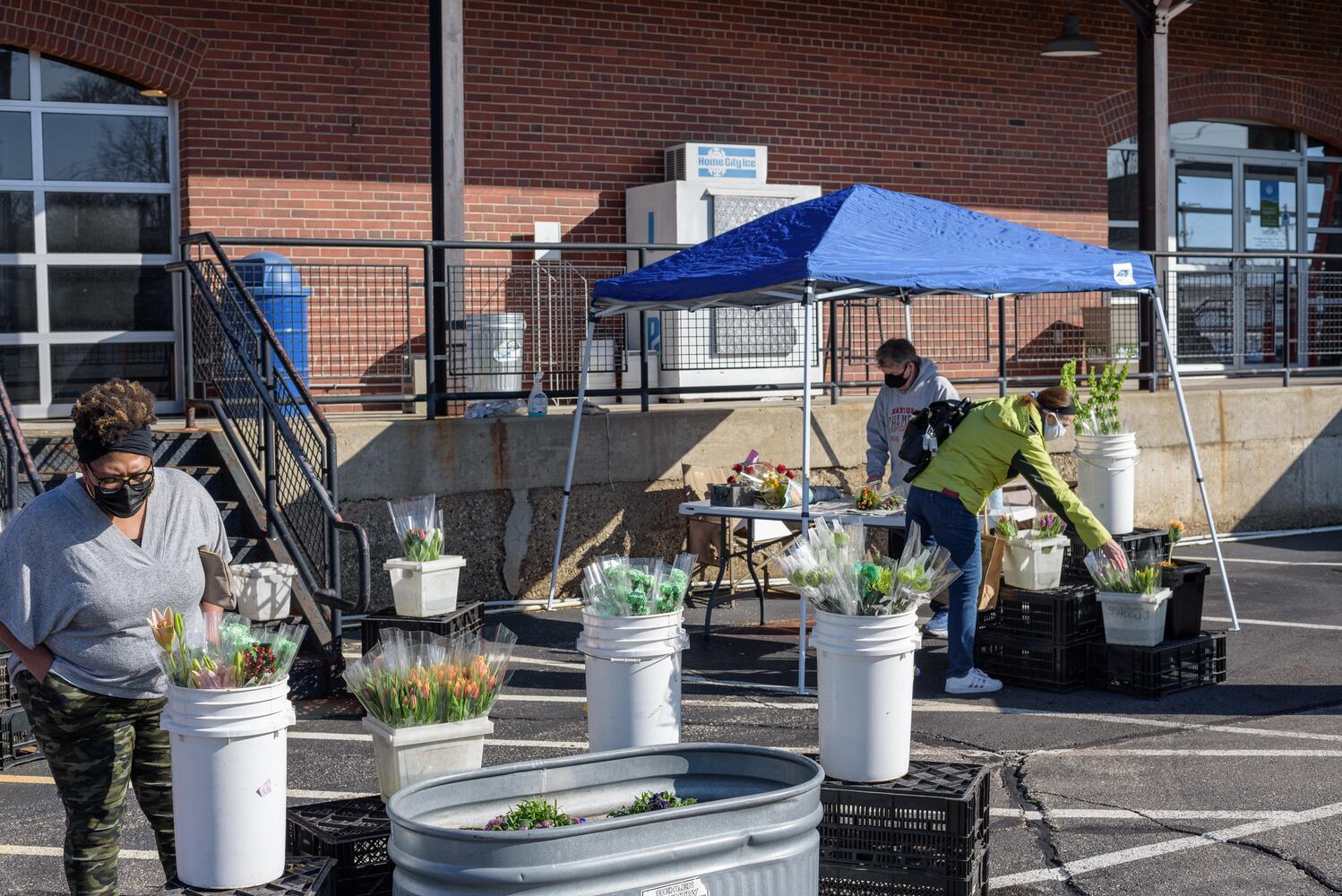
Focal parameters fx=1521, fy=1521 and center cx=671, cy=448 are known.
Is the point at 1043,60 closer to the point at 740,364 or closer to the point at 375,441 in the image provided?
the point at 740,364

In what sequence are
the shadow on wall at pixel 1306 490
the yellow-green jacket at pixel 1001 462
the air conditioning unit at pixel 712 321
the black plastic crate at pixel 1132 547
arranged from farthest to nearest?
the shadow on wall at pixel 1306 490 < the air conditioning unit at pixel 712 321 < the black plastic crate at pixel 1132 547 < the yellow-green jacket at pixel 1001 462

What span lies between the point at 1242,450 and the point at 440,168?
7624 mm

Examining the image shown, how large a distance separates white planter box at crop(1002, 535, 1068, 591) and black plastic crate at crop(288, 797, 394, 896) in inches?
187

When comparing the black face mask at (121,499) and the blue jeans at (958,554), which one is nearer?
the black face mask at (121,499)

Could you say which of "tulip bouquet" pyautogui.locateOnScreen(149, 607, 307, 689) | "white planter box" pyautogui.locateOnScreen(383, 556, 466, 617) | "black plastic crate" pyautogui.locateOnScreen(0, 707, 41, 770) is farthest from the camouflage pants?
"white planter box" pyautogui.locateOnScreen(383, 556, 466, 617)

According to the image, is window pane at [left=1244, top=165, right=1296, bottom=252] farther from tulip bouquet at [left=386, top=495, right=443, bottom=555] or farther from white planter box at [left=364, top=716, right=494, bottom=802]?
white planter box at [left=364, top=716, right=494, bottom=802]

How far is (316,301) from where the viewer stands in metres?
11.1

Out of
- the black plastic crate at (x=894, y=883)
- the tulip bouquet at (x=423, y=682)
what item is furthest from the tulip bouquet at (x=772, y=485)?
the tulip bouquet at (x=423, y=682)

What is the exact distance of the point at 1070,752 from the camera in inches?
271

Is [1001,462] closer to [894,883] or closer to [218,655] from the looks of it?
[894,883]

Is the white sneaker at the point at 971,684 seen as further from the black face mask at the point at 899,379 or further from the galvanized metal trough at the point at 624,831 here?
the galvanized metal trough at the point at 624,831

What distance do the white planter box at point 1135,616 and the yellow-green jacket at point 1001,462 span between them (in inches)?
19.1

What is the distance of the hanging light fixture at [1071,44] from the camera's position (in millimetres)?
14672

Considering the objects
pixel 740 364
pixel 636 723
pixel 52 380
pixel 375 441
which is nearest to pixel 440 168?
pixel 375 441
